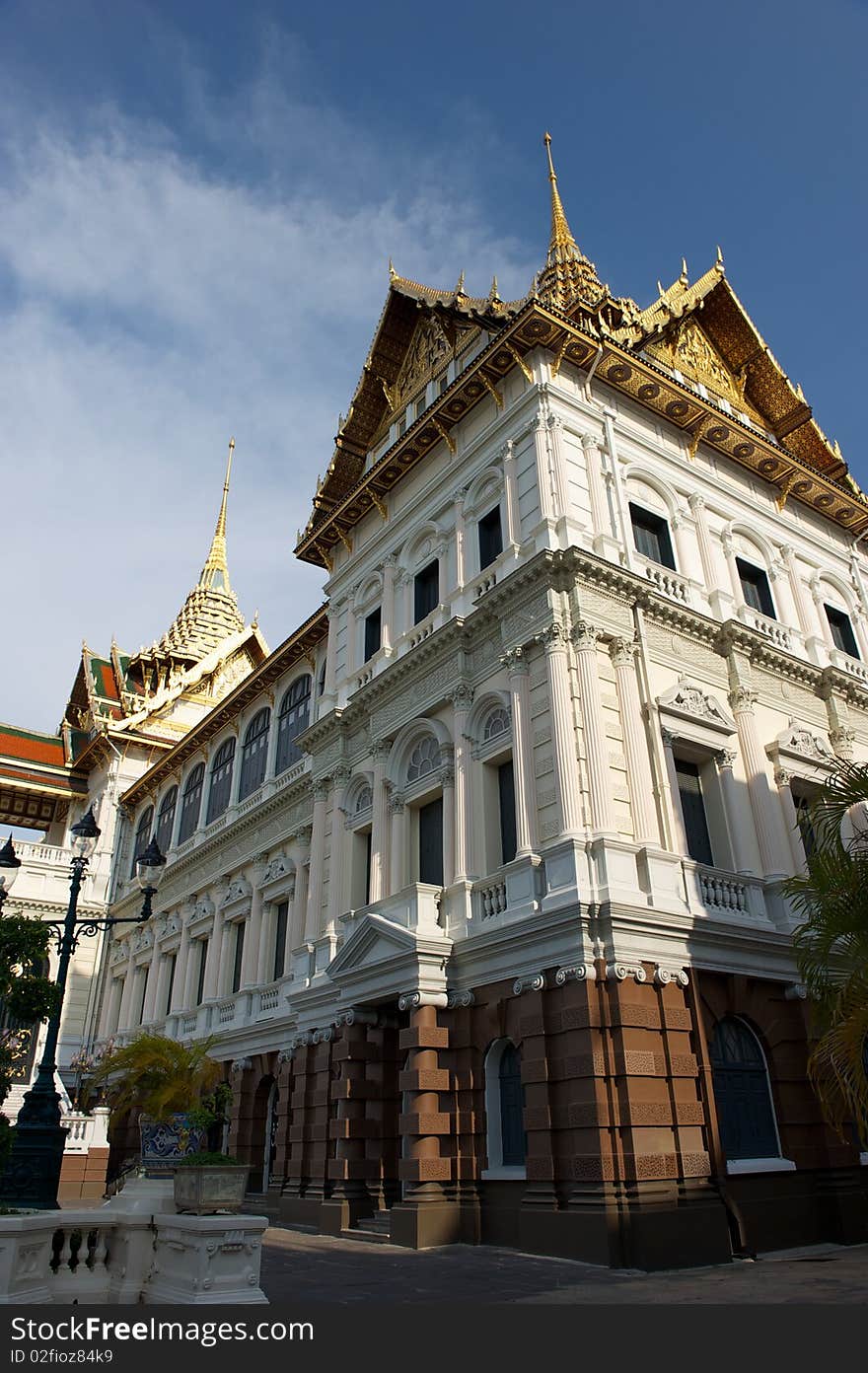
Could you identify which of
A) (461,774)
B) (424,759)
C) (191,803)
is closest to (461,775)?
(461,774)

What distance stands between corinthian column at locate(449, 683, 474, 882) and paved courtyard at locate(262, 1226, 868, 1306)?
584 centimetres

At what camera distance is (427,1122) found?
14617mm

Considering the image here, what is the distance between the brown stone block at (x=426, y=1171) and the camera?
564 inches

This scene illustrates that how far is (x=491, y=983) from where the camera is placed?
592 inches

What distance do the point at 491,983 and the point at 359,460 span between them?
16.5m

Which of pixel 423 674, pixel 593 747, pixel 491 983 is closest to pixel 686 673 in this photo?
pixel 593 747

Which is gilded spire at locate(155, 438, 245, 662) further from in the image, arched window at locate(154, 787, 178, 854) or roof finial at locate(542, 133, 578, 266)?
roof finial at locate(542, 133, 578, 266)

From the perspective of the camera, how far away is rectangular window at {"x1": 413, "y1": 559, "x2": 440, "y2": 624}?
21.5m

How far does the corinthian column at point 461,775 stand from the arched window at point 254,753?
493 inches

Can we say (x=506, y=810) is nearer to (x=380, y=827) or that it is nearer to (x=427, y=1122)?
(x=380, y=827)

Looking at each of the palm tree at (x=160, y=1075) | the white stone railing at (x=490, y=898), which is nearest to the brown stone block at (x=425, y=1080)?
the white stone railing at (x=490, y=898)

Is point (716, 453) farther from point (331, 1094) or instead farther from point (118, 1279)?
point (118, 1279)

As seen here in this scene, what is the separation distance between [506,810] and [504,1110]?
4928mm

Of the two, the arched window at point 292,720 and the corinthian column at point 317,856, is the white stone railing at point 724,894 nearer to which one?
the corinthian column at point 317,856
